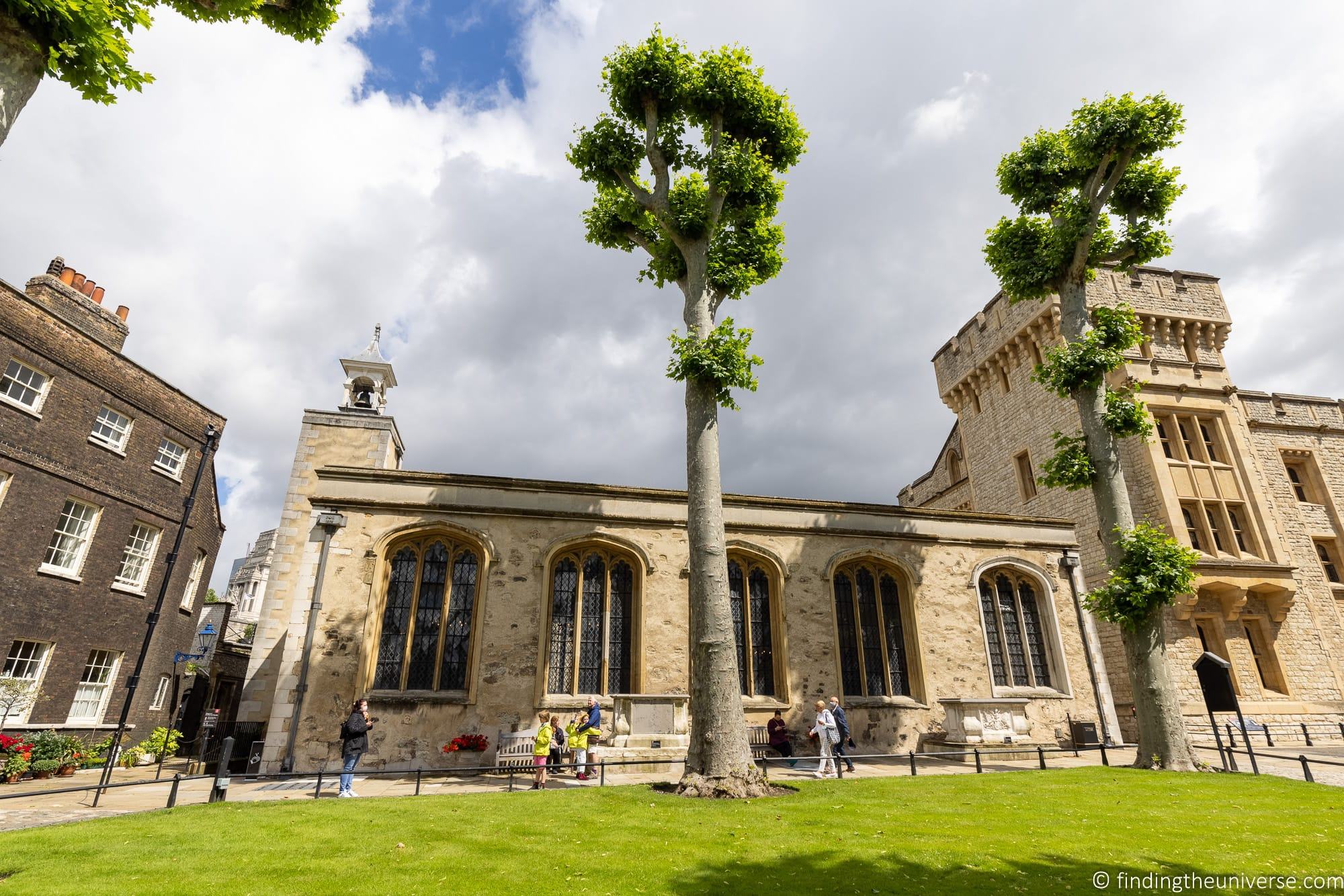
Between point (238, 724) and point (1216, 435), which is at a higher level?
point (1216, 435)

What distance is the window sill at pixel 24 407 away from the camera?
15273 millimetres

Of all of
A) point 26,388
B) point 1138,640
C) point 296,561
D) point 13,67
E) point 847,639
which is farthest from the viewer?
point 296,561

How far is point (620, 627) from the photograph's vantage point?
15680 millimetres

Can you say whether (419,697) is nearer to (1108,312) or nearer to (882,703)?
(882,703)

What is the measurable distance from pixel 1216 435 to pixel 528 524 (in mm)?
25049

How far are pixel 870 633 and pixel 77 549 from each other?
2140cm

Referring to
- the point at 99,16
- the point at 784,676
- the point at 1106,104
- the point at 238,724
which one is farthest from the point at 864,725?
the point at 99,16

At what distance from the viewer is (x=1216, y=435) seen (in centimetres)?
2342

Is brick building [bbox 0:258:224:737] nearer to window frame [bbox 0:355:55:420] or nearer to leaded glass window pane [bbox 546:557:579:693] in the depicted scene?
window frame [bbox 0:355:55:420]

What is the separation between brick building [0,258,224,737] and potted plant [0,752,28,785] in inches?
51.9

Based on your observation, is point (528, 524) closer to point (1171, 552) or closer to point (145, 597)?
point (145, 597)

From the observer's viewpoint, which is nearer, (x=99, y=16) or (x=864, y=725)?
(x=99, y=16)

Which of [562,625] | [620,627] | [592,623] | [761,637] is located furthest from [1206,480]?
[562,625]

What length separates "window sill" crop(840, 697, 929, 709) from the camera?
16000 millimetres
